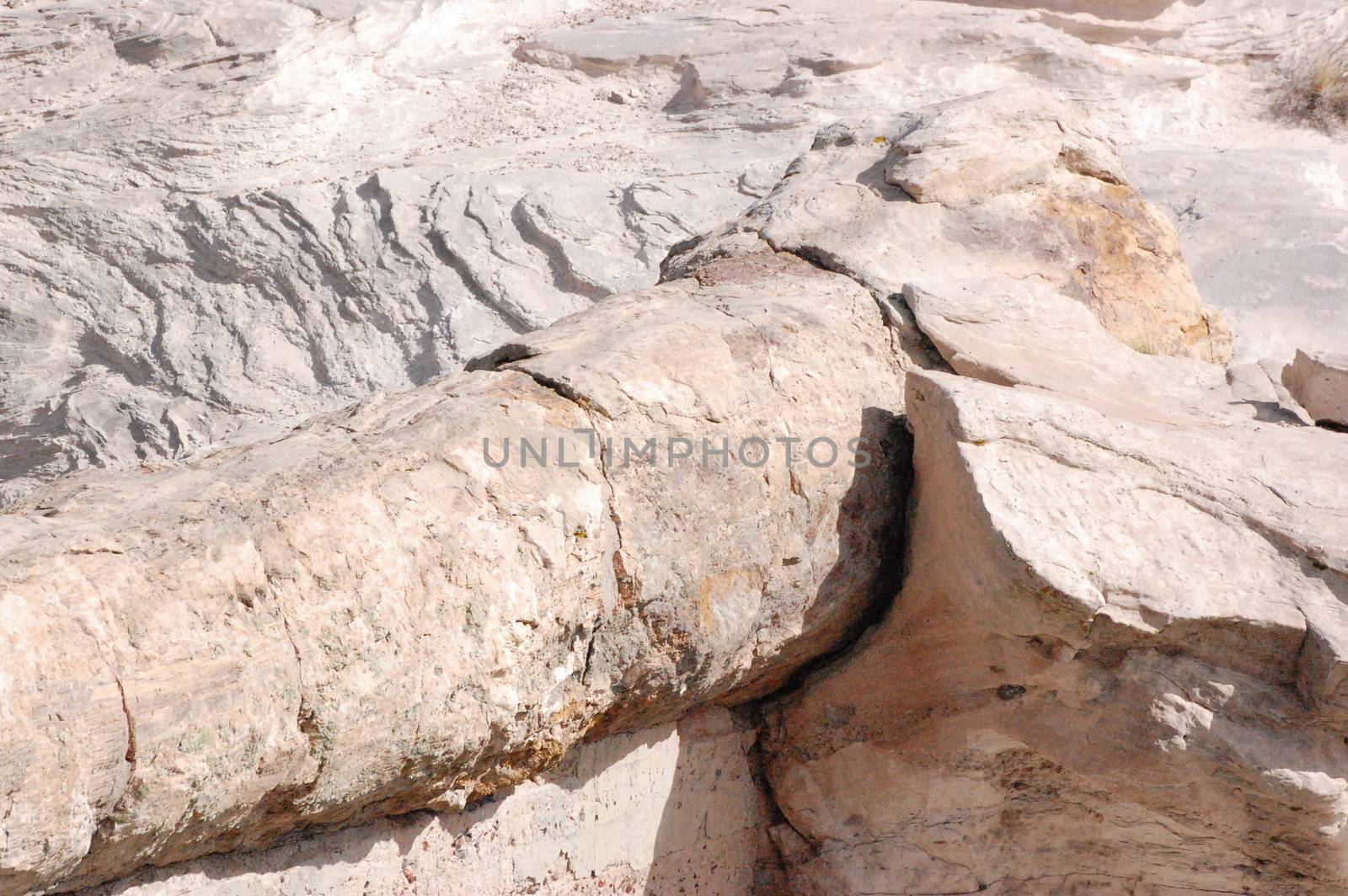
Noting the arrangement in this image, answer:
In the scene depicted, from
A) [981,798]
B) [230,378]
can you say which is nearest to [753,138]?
[230,378]

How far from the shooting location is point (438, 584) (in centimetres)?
187

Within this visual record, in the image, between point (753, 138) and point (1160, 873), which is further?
point (753, 138)

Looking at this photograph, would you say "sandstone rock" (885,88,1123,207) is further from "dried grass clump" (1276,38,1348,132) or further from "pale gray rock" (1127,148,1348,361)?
"dried grass clump" (1276,38,1348,132)

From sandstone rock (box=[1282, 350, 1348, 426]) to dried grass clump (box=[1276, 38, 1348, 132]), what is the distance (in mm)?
4514

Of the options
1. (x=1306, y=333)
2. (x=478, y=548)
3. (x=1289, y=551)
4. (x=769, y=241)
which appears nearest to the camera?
(x=478, y=548)

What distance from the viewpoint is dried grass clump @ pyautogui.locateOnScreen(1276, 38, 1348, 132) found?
22.3 ft

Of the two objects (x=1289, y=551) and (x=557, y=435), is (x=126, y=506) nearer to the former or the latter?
(x=557, y=435)

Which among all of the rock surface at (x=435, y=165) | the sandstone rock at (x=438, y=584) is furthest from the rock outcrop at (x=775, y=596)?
the rock surface at (x=435, y=165)

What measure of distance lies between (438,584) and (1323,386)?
7.57 ft

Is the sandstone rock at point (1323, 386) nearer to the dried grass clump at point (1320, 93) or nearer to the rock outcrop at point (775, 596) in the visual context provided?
the rock outcrop at point (775, 596)

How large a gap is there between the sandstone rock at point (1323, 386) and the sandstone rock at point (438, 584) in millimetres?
1162

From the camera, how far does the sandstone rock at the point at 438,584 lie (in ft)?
5.14

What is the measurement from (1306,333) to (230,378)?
4.43 metres

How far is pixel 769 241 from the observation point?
10.2 ft
